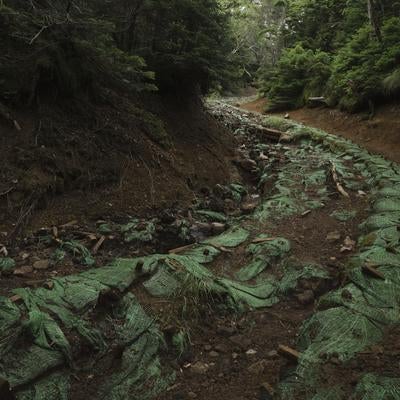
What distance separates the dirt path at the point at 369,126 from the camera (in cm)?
1018

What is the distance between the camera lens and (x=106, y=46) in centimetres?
616

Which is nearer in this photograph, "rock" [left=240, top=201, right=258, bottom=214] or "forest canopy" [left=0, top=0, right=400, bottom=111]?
"forest canopy" [left=0, top=0, right=400, bottom=111]

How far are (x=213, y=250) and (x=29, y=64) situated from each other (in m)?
3.63

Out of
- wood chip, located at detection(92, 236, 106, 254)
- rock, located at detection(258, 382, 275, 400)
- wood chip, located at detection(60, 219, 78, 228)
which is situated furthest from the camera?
wood chip, located at detection(60, 219, 78, 228)

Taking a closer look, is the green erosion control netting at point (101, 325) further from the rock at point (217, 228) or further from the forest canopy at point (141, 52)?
the forest canopy at point (141, 52)

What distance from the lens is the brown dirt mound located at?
5.17m

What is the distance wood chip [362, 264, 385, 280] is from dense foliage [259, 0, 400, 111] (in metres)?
8.43

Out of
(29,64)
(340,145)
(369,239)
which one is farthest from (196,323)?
(340,145)

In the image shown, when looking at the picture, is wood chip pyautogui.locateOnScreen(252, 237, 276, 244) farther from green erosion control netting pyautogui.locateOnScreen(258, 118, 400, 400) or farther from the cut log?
green erosion control netting pyautogui.locateOnScreen(258, 118, 400, 400)

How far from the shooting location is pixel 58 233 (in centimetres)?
498

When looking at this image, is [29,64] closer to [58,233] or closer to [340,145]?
[58,233]

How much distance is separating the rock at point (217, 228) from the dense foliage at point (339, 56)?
772 cm

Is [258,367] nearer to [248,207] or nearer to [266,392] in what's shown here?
[266,392]

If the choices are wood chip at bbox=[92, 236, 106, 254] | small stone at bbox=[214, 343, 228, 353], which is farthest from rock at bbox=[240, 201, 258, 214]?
small stone at bbox=[214, 343, 228, 353]
